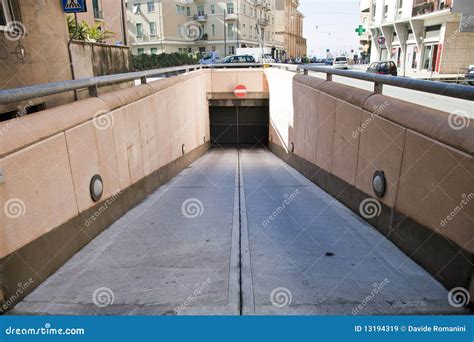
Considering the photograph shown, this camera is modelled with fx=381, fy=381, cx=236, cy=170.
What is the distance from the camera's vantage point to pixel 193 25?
201 ft

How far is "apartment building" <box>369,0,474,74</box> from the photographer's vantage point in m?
29.4

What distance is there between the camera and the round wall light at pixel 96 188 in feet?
16.3

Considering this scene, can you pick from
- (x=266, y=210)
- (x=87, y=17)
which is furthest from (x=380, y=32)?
(x=266, y=210)

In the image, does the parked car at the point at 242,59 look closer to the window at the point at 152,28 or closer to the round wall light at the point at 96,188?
the window at the point at 152,28

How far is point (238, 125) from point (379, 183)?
17016mm

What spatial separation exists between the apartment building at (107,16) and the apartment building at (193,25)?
1740 centimetres

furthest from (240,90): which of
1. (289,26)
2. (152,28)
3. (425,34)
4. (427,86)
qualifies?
(289,26)

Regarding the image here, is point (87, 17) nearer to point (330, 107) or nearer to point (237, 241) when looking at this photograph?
point (330, 107)

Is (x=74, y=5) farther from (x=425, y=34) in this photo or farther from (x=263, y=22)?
(x=263, y=22)

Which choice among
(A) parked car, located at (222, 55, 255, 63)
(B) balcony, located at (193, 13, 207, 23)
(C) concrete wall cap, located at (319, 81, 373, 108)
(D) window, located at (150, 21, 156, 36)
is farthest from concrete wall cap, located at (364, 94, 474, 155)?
(B) balcony, located at (193, 13, 207, 23)

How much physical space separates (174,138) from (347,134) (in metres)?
5.16

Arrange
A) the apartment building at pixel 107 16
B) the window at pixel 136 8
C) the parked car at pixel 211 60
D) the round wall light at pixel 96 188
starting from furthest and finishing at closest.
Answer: the window at pixel 136 8 → the parked car at pixel 211 60 → the apartment building at pixel 107 16 → the round wall light at pixel 96 188

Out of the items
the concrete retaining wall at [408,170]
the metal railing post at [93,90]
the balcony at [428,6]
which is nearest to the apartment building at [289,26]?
the balcony at [428,6]

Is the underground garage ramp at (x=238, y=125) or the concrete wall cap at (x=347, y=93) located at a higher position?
the concrete wall cap at (x=347, y=93)
